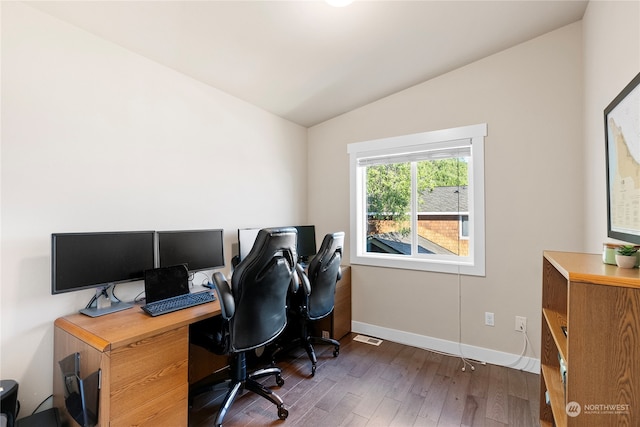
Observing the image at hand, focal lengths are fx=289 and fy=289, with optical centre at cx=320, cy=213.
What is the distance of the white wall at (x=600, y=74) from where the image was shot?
138cm

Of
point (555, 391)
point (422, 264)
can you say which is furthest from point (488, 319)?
point (555, 391)

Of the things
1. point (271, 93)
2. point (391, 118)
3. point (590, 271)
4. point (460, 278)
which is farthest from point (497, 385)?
point (271, 93)

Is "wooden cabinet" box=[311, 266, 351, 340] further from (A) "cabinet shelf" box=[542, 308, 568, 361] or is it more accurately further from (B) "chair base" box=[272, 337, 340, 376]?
(A) "cabinet shelf" box=[542, 308, 568, 361]

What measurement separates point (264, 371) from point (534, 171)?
2.64 meters

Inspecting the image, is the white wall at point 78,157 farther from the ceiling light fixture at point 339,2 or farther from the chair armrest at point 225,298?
the ceiling light fixture at point 339,2

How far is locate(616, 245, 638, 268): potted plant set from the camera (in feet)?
3.46

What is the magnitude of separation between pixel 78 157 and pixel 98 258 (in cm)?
61

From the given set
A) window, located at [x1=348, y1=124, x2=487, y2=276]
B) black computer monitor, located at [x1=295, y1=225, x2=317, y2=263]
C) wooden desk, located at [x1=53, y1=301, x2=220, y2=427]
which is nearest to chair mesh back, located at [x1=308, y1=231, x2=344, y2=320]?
black computer monitor, located at [x1=295, y1=225, x2=317, y2=263]

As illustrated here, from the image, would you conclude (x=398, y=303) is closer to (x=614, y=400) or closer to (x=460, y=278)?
(x=460, y=278)

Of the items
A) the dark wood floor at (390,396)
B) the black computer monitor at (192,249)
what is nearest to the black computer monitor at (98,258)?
the black computer monitor at (192,249)

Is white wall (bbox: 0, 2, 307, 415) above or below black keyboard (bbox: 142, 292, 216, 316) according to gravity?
above

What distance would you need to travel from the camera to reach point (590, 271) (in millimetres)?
995

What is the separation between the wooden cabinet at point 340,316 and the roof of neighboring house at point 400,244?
0.45 m

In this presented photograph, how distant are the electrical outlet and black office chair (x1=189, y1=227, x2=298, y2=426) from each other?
1849 mm
